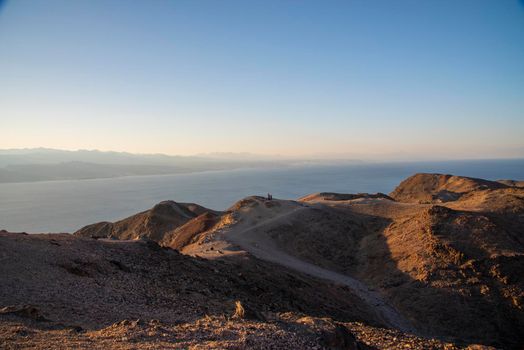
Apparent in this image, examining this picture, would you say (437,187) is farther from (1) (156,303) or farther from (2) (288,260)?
(1) (156,303)

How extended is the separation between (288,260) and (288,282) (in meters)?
6.80

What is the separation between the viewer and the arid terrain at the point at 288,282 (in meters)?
8.27

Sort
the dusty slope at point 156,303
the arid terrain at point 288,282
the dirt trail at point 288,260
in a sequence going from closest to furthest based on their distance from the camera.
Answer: the dusty slope at point 156,303 < the arid terrain at point 288,282 < the dirt trail at point 288,260

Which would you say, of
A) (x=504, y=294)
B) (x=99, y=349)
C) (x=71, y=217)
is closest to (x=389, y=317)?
(x=504, y=294)

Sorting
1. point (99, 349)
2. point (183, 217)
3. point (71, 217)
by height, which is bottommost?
point (71, 217)

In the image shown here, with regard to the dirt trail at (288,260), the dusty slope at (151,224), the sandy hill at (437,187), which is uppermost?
the sandy hill at (437,187)

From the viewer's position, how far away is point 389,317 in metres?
20.1

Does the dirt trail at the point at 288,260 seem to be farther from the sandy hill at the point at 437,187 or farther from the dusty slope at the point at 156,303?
the sandy hill at the point at 437,187

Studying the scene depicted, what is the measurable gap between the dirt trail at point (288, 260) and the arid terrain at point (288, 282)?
0.13 m

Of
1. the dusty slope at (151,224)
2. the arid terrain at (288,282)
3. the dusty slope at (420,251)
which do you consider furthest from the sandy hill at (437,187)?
the dusty slope at (151,224)

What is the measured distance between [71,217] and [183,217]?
64395 millimetres

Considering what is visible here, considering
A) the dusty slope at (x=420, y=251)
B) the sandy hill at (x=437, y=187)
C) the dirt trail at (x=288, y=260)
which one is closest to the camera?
the dusty slope at (x=420, y=251)

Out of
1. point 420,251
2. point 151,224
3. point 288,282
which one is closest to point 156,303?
point 288,282

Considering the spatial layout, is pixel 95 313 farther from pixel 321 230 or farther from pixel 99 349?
pixel 321 230
